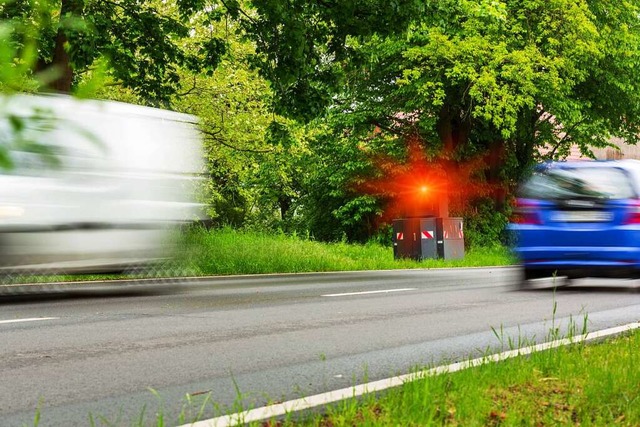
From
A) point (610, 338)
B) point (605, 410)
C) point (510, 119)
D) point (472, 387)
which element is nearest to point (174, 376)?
point (472, 387)

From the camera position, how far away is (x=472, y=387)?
15.3 ft

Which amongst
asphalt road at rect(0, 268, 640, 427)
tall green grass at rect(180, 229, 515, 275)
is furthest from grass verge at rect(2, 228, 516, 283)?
asphalt road at rect(0, 268, 640, 427)

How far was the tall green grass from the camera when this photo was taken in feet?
58.6

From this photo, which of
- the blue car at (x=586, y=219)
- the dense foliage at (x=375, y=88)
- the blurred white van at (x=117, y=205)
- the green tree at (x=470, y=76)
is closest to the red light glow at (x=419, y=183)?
the dense foliage at (x=375, y=88)

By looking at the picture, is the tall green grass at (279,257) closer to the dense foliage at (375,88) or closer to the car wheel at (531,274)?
the dense foliage at (375,88)

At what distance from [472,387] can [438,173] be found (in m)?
26.3

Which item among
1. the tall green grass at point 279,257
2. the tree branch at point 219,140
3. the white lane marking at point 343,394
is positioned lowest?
the tall green grass at point 279,257

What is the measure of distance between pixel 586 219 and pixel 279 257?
331 inches

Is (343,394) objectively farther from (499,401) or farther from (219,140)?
(219,140)

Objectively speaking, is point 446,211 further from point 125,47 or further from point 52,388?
point 52,388

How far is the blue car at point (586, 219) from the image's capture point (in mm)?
12016

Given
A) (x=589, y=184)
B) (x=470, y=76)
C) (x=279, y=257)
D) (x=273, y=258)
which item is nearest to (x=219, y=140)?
(x=470, y=76)

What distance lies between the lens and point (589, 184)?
12.2 metres

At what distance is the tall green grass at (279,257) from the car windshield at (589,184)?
20.7 ft
